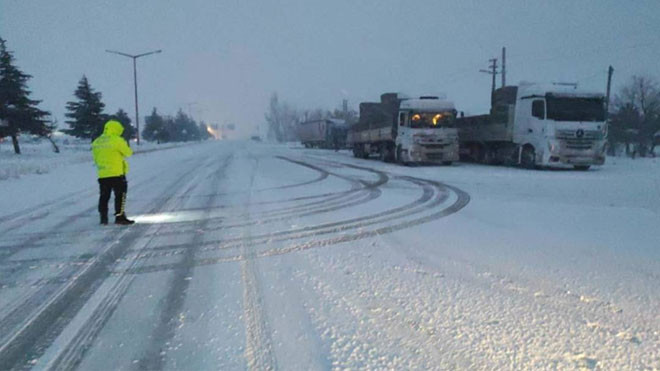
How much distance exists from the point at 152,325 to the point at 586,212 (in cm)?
753

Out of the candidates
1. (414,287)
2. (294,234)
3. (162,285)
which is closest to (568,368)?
(414,287)

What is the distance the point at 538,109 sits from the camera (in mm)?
16656

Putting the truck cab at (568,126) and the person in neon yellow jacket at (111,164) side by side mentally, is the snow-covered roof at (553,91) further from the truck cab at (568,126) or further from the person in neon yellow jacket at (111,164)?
the person in neon yellow jacket at (111,164)

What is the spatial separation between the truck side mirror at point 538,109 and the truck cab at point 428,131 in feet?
11.8

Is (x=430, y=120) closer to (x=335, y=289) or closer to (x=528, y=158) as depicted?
(x=528, y=158)

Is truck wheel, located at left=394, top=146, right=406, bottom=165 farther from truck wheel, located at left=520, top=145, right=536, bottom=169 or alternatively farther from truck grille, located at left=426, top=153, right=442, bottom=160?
truck wheel, located at left=520, top=145, right=536, bottom=169

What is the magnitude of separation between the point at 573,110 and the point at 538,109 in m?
1.27

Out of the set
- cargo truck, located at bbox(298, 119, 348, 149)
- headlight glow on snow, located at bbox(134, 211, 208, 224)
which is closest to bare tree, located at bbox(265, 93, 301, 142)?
cargo truck, located at bbox(298, 119, 348, 149)

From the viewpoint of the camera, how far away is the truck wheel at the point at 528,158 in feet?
56.5

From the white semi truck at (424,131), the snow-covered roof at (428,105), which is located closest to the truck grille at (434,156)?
the white semi truck at (424,131)

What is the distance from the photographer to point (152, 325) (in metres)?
3.17

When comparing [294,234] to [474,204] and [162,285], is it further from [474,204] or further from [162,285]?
[474,204]

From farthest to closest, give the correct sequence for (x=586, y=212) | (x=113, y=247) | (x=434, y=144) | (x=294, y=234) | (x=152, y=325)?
(x=434, y=144)
(x=586, y=212)
(x=294, y=234)
(x=113, y=247)
(x=152, y=325)

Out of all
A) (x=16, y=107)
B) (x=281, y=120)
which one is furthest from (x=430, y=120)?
(x=281, y=120)
